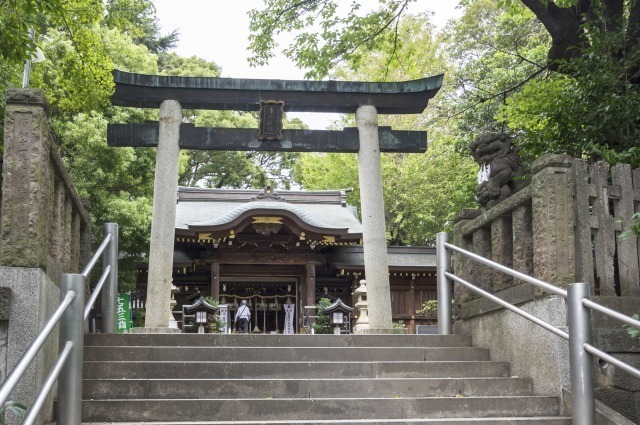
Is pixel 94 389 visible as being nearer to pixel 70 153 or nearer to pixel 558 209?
pixel 558 209

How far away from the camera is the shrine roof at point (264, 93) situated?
10422 millimetres

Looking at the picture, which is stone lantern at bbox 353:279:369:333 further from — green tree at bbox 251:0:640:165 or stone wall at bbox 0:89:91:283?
stone wall at bbox 0:89:91:283

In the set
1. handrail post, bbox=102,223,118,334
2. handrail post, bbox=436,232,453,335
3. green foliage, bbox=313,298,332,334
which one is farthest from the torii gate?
green foliage, bbox=313,298,332,334

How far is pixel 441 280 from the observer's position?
7086mm

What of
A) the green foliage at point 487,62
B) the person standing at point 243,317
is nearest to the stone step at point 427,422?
the green foliage at point 487,62

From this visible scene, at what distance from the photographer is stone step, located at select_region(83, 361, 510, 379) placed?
5.24 metres

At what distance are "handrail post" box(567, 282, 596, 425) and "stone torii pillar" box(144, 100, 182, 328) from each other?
6.18 metres

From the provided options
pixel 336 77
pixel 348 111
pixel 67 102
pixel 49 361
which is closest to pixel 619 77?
pixel 348 111

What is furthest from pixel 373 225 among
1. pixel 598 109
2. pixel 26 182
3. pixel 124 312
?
pixel 124 312

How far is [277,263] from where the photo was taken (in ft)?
65.9

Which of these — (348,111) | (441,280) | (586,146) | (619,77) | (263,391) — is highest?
(348,111)

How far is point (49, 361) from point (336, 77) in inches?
954

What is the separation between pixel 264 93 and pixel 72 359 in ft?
24.8

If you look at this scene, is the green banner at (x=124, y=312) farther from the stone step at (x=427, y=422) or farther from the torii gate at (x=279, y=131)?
the stone step at (x=427, y=422)
